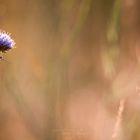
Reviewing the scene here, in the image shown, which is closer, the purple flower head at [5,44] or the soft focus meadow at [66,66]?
the purple flower head at [5,44]

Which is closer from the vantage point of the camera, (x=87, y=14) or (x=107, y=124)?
(x=107, y=124)

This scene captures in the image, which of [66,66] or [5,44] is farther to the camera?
[66,66]

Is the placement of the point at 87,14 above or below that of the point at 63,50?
above

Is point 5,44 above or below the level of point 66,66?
below

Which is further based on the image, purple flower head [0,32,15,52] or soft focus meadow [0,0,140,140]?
soft focus meadow [0,0,140,140]

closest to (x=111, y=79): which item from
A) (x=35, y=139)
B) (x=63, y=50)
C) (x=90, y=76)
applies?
(x=90, y=76)

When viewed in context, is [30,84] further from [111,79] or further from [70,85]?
[111,79]

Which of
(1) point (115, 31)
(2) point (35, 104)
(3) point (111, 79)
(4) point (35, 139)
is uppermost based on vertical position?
(1) point (115, 31)
